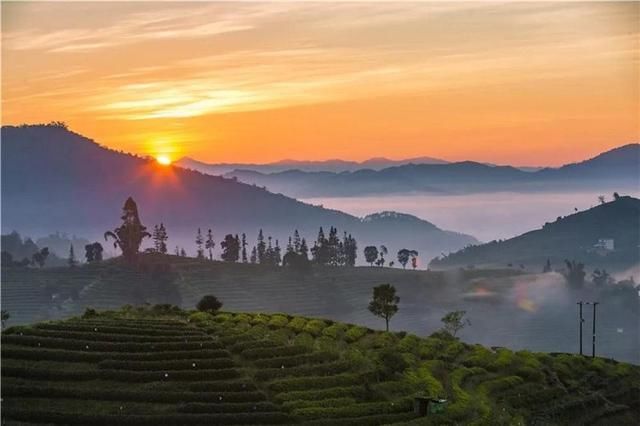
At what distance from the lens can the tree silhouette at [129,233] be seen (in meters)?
144

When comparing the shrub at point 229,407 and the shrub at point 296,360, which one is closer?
the shrub at point 229,407

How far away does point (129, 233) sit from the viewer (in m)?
154

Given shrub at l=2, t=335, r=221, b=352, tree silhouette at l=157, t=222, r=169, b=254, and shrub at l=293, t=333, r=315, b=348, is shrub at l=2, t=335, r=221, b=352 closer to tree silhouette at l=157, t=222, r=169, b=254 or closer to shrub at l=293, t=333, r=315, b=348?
shrub at l=293, t=333, r=315, b=348

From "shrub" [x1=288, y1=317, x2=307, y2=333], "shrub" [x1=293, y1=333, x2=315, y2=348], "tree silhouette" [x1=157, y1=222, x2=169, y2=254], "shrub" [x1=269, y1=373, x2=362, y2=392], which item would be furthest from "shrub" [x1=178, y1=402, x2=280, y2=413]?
"tree silhouette" [x1=157, y1=222, x2=169, y2=254]

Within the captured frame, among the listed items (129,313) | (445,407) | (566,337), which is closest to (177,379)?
(445,407)

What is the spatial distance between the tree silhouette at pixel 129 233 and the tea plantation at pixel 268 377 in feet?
273

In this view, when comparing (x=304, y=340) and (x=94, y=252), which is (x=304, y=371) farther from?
(x=94, y=252)

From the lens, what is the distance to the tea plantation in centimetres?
4066

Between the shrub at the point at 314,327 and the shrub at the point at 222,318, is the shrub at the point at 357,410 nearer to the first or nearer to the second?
the shrub at the point at 314,327

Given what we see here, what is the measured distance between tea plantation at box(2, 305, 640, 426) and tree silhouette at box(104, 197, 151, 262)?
3281 inches

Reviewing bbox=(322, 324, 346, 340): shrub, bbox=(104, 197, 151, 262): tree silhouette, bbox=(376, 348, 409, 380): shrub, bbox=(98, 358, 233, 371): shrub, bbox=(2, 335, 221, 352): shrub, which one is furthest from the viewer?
bbox=(104, 197, 151, 262): tree silhouette

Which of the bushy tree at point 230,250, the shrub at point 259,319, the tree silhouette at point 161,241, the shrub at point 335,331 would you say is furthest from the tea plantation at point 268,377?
the bushy tree at point 230,250

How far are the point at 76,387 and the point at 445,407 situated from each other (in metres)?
19.1

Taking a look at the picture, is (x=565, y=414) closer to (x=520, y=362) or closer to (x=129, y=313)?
(x=520, y=362)
